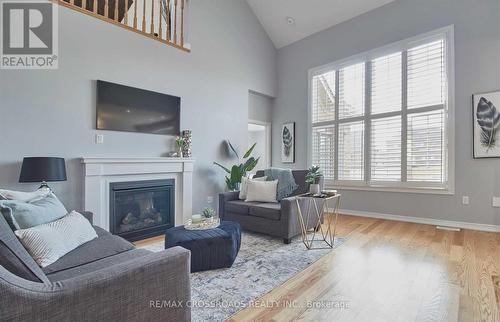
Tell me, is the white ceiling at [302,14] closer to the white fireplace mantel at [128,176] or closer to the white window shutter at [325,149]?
the white window shutter at [325,149]

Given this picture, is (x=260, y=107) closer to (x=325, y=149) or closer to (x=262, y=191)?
(x=325, y=149)

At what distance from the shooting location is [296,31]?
5.40 meters

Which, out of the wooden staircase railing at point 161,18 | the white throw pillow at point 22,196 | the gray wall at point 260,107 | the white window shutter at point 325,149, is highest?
the wooden staircase railing at point 161,18

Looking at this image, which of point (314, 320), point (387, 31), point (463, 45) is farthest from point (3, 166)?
→ point (463, 45)

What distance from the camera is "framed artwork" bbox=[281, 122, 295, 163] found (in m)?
5.66

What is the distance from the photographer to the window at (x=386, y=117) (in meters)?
3.92

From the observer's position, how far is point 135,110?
3486 millimetres

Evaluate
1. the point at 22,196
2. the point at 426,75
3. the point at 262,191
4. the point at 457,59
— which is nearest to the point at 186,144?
the point at 262,191

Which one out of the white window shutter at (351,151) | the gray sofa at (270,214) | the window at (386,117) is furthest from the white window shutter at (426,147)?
the gray sofa at (270,214)

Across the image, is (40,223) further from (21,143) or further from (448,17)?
(448,17)

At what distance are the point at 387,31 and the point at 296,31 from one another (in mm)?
1805

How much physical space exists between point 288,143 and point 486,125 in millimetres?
3281

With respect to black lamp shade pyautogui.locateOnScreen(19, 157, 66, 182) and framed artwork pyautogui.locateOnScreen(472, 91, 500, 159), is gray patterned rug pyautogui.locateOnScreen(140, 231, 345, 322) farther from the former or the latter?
framed artwork pyautogui.locateOnScreen(472, 91, 500, 159)

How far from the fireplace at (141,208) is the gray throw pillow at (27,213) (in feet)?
4.95
